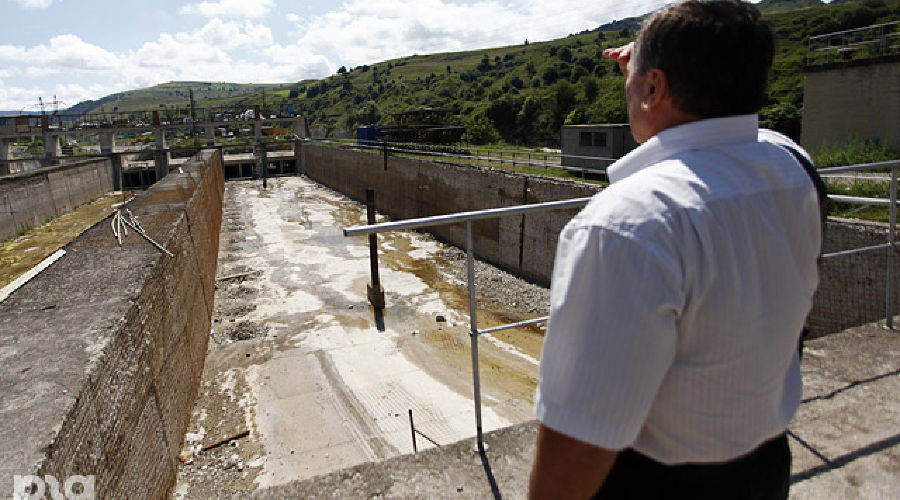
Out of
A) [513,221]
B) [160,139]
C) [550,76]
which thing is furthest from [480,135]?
[550,76]

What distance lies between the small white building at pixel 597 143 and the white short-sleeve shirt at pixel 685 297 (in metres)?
17.9

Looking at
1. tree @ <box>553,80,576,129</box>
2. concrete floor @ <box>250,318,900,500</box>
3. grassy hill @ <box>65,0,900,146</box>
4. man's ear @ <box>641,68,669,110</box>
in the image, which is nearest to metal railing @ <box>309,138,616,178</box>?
grassy hill @ <box>65,0,900,146</box>

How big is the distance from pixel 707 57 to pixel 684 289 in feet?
1.51

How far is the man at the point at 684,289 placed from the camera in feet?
3.25

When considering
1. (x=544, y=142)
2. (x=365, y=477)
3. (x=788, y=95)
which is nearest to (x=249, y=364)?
(x=365, y=477)

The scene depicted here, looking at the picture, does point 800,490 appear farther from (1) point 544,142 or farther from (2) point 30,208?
(1) point 544,142

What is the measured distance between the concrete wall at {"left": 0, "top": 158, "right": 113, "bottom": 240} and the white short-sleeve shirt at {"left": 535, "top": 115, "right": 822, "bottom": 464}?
24.2m

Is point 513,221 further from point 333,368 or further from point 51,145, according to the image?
point 51,145

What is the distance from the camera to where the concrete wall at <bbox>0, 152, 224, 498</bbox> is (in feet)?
8.30

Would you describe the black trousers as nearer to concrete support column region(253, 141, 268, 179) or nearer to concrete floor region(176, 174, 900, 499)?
concrete floor region(176, 174, 900, 499)

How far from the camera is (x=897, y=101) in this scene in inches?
611

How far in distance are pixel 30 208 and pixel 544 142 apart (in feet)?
118

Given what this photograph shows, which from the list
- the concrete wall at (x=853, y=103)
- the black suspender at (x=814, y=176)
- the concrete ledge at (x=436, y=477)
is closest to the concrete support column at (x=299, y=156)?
the concrete wall at (x=853, y=103)

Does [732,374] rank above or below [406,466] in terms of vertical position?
above
